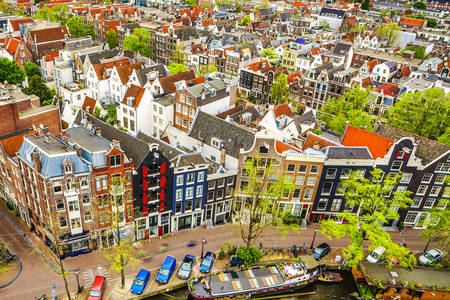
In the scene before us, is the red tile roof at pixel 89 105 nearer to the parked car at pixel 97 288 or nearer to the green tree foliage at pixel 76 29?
the parked car at pixel 97 288

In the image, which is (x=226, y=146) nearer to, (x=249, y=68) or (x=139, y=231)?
(x=139, y=231)

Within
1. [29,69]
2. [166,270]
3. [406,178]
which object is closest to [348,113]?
[406,178]

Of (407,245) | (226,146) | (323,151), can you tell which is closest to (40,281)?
(226,146)

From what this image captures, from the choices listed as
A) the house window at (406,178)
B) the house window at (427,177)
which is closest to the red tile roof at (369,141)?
the house window at (406,178)

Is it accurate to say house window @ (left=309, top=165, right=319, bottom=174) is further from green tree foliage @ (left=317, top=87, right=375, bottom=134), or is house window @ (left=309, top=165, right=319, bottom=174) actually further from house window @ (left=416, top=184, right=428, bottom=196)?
green tree foliage @ (left=317, top=87, right=375, bottom=134)

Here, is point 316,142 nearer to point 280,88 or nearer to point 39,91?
point 280,88
